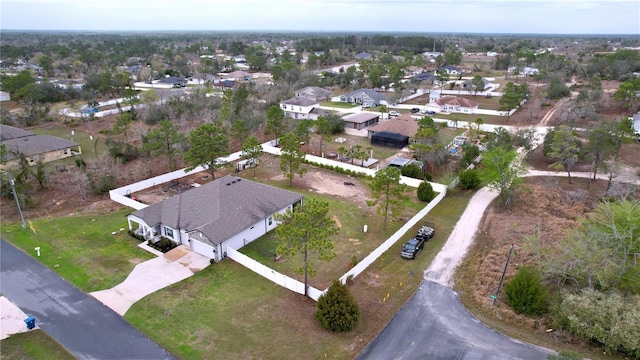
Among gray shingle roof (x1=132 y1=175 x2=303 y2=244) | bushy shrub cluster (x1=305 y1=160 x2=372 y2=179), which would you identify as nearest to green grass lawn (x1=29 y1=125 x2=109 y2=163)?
gray shingle roof (x1=132 y1=175 x2=303 y2=244)

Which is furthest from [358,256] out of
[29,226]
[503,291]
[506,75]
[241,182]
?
[506,75]

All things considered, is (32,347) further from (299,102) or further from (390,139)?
(299,102)

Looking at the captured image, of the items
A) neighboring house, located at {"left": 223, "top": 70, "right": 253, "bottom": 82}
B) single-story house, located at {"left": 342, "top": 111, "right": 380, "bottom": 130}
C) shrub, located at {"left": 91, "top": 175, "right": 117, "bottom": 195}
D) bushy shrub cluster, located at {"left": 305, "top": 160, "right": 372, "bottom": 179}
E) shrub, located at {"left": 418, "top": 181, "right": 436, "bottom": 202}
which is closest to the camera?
shrub, located at {"left": 418, "top": 181, "right": 436, "bottom": 202}

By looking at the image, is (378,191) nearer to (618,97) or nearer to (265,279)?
(265,279)

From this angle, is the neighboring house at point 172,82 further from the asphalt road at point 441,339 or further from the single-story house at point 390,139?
the asphalt road at point 441,339

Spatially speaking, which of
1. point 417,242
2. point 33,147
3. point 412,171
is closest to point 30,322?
point 417,242

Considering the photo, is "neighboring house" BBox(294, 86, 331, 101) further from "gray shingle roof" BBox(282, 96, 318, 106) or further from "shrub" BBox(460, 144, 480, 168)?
"shrub" BBox(460, 144, 480, 168)
